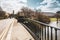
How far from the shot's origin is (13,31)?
9.31 feet

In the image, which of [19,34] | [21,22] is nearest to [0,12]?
[21,22]

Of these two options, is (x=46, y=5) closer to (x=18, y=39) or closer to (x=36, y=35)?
(x=36, y=35)

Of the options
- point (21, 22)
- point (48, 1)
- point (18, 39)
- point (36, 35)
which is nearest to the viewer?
point (18, 39)

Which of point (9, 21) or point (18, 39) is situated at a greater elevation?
point (9, 21)

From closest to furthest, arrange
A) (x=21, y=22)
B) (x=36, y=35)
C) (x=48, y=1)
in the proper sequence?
1. (x=36, y=35)
2. (x=21, y=22)
3. (x=48, y=1)

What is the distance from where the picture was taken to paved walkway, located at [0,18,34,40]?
2546mm

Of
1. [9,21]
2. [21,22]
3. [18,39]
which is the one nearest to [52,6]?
[21,22]

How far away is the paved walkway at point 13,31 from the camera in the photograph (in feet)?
8.35

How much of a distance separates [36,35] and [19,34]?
0.32 metres

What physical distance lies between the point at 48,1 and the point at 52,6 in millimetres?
152

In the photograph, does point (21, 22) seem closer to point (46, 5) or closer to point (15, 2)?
point (15, 2)

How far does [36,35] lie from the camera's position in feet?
9.01

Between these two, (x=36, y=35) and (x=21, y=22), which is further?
(x=21, y=22)

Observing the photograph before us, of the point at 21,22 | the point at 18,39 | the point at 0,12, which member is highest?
the point at 0,12
